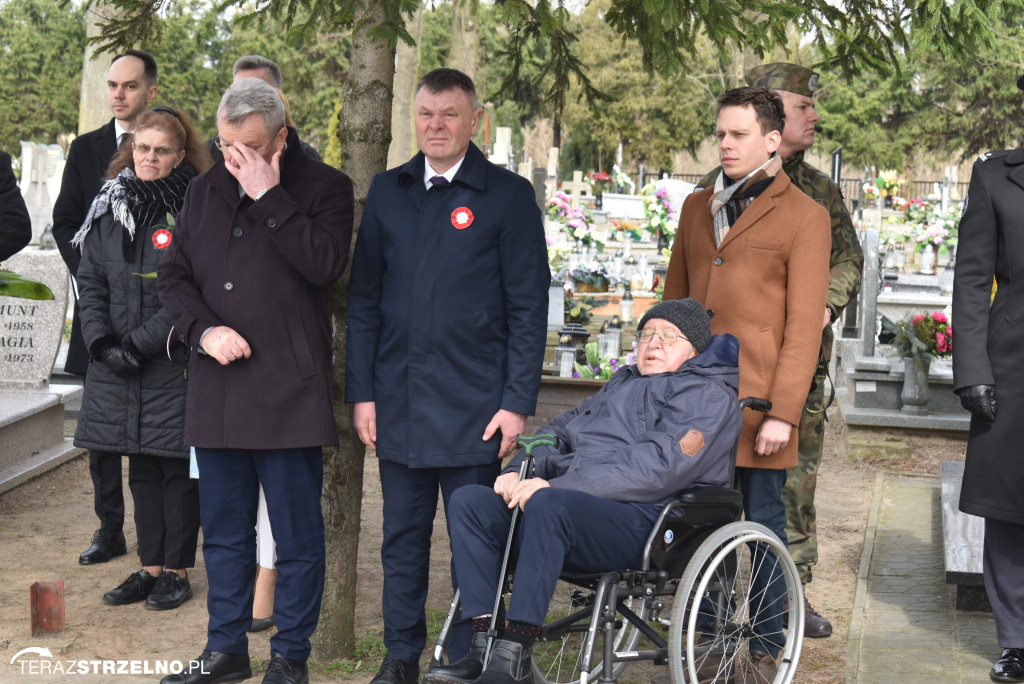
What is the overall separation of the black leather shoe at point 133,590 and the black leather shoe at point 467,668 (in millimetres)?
2095

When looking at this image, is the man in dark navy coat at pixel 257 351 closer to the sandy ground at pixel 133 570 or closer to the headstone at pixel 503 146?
the sandy ground at pixel 133 570

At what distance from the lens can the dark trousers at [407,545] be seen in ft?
13.1

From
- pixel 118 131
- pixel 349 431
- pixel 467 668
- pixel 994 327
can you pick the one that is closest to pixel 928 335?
pixel 994 327

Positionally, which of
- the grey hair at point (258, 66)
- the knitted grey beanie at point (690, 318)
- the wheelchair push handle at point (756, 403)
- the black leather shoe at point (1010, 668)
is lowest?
the black leather shoe at point (1010, 668)

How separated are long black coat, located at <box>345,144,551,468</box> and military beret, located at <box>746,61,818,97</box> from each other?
1.40m

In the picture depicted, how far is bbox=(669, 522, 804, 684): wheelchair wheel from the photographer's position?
343 centimetres

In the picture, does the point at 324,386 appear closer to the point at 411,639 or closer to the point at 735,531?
the point at 411,639

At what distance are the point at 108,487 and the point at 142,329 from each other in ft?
3.87

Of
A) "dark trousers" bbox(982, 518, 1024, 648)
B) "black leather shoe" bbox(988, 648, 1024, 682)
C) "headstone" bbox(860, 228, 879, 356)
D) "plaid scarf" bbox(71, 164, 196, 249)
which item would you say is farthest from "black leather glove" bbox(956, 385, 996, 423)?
"headstone" bbox(860, 228, 879, 356)

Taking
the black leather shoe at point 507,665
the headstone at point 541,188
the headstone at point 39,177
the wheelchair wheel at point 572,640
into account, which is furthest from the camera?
→ the headstone at point 39,177

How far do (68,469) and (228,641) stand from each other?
415 cm

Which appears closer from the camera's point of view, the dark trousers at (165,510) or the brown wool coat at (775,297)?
the brown wool coat at (775,297)

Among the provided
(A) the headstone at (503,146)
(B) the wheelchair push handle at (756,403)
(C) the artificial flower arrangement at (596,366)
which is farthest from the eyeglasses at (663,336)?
(A) the headstone at (503,146)

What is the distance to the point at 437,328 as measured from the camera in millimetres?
3906
